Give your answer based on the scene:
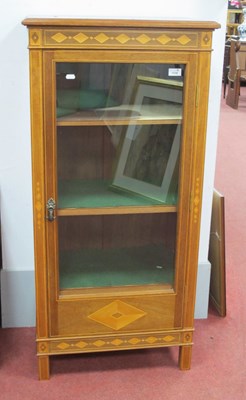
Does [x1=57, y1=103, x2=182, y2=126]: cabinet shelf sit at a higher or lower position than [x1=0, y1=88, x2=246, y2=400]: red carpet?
higher

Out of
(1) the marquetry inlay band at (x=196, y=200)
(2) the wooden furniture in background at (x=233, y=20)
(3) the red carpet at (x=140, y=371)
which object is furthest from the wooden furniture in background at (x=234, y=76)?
(1) the marquetry inlay band at (x=196, y=200)

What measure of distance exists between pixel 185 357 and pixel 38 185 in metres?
0.92

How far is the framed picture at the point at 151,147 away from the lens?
6.42 feet

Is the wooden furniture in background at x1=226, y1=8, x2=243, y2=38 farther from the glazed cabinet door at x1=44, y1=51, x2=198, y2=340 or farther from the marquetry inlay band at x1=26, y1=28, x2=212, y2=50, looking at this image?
the marquetry inlay band at x1=26, y1=28, x2=212, y2=50

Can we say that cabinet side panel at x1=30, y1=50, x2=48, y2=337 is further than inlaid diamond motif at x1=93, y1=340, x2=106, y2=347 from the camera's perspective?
No

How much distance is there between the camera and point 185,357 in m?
2.20

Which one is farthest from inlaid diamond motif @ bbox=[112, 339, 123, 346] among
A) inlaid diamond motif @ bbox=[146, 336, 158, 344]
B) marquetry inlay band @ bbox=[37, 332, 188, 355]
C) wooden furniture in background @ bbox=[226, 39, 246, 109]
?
wooden furniture in background @ bbox=[226, 39, 246, 109]

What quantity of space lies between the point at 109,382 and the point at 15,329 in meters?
0.56

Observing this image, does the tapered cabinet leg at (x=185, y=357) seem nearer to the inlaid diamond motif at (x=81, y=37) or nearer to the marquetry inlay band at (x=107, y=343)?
the marquetry inlay band at (x=107, y=343)

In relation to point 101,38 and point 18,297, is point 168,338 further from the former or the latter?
point 101,38

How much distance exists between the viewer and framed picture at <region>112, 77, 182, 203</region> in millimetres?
1958

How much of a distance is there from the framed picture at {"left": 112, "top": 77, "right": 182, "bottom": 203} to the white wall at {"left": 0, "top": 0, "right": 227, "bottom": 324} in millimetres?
363

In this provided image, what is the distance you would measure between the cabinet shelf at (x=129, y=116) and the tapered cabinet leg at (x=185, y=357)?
2.93 ft

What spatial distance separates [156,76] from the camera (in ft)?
6.30
